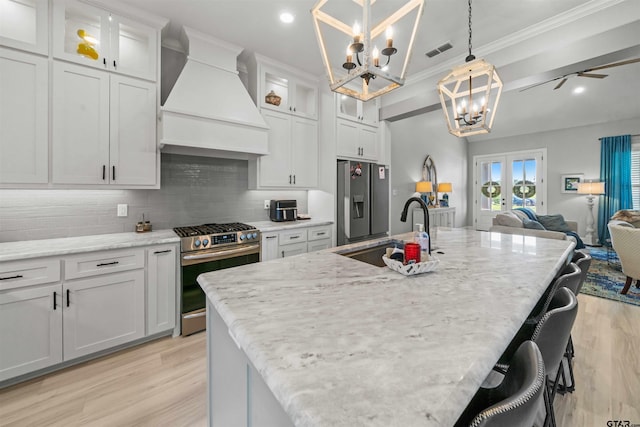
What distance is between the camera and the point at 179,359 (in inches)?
86.4

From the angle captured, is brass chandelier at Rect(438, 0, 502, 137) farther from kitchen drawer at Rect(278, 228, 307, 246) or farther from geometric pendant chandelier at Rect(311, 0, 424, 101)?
kitchen drawer at Rect(278, 228, 307, 246)

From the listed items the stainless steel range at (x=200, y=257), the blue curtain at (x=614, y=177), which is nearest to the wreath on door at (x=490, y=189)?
the blue curtain at (x=614, y=177)

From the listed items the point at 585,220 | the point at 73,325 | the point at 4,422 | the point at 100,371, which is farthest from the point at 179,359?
the point at 585,220

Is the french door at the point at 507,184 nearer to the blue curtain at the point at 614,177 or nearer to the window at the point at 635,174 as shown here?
the blue curtain at the point at 614,177

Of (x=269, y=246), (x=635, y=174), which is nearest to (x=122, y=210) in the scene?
(x=269, y=246)

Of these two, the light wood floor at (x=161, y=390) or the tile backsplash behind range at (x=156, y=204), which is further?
the tile backsplash behind range at (x=156, y=204)

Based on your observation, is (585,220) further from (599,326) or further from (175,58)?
(175,58)

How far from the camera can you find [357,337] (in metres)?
0.73

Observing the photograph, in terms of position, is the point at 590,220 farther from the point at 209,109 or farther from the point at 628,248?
the point at 209,109

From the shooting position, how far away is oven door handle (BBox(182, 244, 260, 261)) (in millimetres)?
2478

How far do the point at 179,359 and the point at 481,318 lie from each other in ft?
7.47

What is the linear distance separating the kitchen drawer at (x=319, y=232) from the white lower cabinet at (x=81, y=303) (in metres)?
1.54

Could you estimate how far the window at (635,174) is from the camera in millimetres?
5922

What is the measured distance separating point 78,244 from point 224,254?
1.10m
